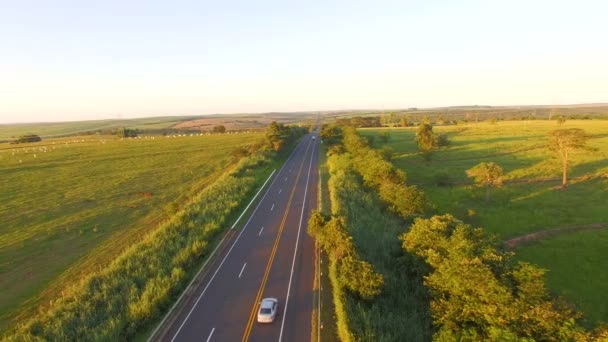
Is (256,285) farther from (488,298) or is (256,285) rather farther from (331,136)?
(331,136)

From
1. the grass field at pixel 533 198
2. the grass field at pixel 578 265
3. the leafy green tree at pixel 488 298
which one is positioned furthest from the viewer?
the grass field at pixel 533 198

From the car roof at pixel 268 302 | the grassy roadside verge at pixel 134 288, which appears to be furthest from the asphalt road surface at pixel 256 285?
the grassy roadside verge at pixel 134 288

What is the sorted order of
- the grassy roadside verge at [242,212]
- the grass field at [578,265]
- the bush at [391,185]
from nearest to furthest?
the grassy roadside verge at [242,212] < the grass field at [578,265] < the bush at [391,185]

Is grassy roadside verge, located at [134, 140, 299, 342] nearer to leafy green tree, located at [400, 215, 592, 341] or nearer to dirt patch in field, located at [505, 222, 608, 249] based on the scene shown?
leafy green tree, located at [400, 215, 592, 341]

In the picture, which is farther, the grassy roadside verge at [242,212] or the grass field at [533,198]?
the grass field at [533,198]

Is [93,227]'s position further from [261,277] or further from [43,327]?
[261,277]

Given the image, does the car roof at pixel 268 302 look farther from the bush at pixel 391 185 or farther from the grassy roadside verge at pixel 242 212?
the bush at pixel 391 185

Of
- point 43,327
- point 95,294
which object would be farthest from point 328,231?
point 43,327
